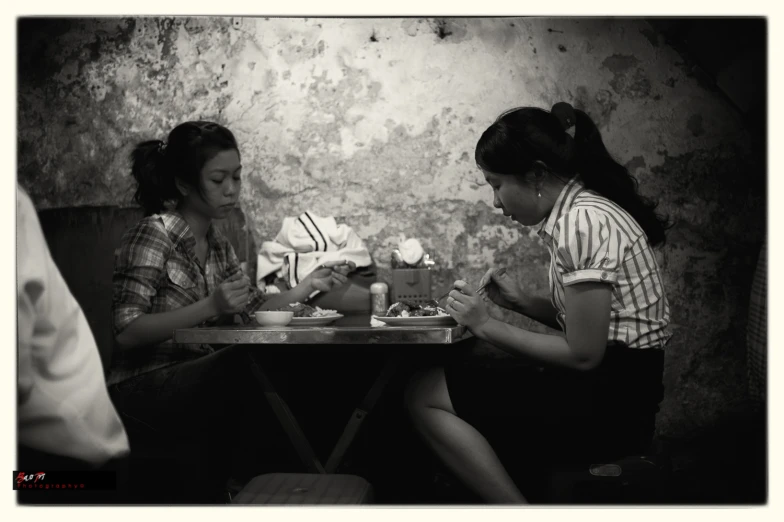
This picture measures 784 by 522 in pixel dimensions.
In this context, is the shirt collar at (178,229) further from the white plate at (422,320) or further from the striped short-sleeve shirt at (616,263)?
the striped short-sleeve shirt at (616,263)

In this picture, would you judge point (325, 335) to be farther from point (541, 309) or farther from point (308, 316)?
point (541, 309)

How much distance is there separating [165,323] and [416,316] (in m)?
0.87

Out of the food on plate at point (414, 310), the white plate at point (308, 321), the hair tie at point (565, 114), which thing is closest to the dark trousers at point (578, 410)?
the food on plate at point (414, 310)

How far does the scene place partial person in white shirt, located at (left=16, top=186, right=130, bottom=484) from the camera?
132 cm

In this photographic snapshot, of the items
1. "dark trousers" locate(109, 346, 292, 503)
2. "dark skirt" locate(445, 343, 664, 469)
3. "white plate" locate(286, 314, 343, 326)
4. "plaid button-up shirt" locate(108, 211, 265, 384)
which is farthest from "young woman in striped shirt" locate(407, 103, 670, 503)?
"plaid button-up shirt" locate(108, 211, 265, 384)

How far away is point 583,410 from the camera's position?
2238 mm

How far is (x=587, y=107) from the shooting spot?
2805 millimetres

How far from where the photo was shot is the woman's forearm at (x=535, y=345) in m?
2.16

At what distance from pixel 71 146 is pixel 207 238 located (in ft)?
1.99

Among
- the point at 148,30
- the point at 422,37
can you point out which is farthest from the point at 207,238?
the point at 422,37

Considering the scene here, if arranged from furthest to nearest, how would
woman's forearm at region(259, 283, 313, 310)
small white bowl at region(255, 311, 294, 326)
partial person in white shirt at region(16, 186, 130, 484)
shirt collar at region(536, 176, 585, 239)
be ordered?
woman's forearm at region(259, 283, 313, 310) < small white bowl at region(255, 311, 294, 326) < shirt collar at region(536, 176, 585, 239) < partial person in white shirt at region(16, 186, 130, 484)

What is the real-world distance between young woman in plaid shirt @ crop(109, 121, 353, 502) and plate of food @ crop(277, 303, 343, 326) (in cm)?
19

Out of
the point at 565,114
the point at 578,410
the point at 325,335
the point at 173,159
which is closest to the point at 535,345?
the point at 578,410

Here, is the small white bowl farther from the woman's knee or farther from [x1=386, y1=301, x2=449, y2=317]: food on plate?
the woman's knee
